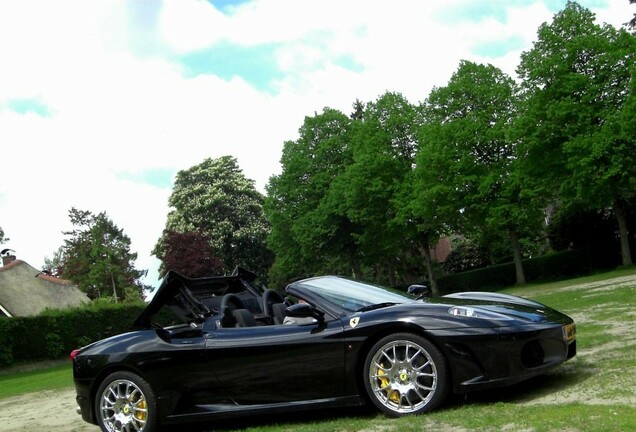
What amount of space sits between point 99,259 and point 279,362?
75284 mm

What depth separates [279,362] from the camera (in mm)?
5949

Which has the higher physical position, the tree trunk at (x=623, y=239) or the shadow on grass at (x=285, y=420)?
the tree trunk at (x=623, y=239)

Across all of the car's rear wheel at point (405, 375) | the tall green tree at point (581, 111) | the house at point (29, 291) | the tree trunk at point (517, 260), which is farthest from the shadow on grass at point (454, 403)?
the house at point (29, 291)

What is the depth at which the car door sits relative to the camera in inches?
229

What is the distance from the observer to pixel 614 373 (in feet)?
19.5

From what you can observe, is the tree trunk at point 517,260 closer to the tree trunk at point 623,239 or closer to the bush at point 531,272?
the bush at point 531,272

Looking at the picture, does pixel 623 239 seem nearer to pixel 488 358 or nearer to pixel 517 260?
pixel 517 260

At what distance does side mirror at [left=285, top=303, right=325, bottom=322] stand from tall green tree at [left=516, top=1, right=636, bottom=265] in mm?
28806

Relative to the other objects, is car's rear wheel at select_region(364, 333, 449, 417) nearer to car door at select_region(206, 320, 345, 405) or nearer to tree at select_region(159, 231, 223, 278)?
car door at select_region(206, 320, 345, 405)

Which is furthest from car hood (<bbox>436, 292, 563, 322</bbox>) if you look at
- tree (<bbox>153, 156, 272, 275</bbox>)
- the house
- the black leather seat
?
tree (<bbox>153, 156, 272, 275</bbox>)

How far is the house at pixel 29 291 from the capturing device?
1773 inches

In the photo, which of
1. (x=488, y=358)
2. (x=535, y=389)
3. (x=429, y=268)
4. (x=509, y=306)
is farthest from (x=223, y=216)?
(x=488, y=358)

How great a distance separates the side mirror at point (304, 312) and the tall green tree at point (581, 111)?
28806mm

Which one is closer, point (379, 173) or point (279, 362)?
point (279, 362)
